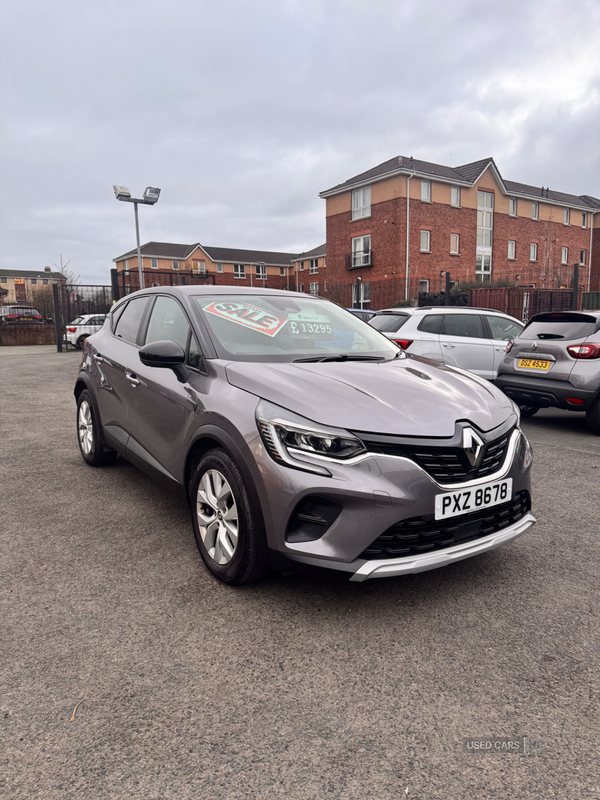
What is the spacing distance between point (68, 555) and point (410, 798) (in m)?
2.35

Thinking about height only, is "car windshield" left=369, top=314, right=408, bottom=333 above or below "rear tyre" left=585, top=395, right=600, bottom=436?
above

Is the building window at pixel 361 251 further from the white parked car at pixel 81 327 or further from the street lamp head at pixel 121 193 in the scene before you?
the street lamp head at pixel 121 193

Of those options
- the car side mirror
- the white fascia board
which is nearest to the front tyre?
the car side mirror

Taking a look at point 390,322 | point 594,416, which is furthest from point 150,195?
point 594,416

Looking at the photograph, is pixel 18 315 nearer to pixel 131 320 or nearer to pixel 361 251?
pixel 361 251

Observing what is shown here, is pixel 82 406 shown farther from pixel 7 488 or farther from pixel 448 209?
pixel 448 209

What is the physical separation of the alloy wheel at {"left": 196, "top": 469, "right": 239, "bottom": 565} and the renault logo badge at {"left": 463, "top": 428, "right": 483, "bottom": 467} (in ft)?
3.69

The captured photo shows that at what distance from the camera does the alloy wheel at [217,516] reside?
272 centimetres

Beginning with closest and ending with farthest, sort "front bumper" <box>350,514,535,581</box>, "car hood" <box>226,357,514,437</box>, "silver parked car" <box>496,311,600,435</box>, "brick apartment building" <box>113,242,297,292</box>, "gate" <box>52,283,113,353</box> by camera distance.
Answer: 1. "front bumper" <box>350,514,535,581</box>
2. "car hood" <box>226,357,514,437</box>
3. "silver parked car" <box>496,311,600,435</box>
4. "gate" <box>52,283,113,353</box>
5. "brick apartment building" <box>113,242,297,292</box>

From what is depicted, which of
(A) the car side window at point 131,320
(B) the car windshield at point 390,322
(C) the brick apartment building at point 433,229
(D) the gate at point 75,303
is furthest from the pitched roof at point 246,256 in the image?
(A) the car side window at point 131,320

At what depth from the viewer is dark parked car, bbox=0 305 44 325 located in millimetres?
26969

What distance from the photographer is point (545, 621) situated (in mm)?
2541

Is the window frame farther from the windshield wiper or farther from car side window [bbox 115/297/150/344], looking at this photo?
the windshield wiper

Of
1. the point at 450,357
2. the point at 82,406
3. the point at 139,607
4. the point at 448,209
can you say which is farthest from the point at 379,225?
the point at 139,607
